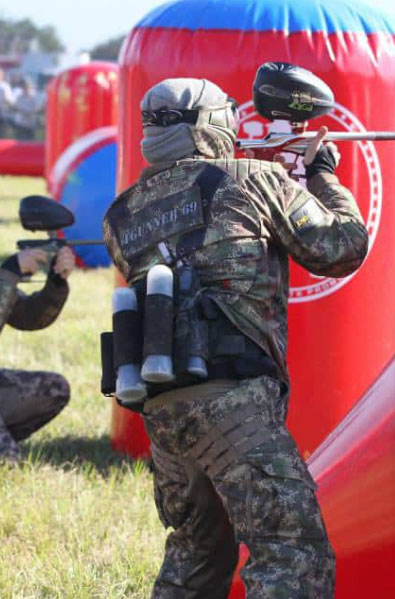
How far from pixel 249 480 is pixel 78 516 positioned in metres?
1.87

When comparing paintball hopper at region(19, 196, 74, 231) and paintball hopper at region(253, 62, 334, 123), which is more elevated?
paintball hopper at region(253, 62, 334, 123)

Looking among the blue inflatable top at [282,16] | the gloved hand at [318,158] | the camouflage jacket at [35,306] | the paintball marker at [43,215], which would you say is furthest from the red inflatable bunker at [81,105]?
the gloved hand at [318,158]

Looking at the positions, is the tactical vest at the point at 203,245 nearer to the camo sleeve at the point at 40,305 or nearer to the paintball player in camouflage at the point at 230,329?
the paintball player in camouflage at the point at 230,329

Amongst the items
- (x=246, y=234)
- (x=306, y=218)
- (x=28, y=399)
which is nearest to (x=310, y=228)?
(x=306, y=218)

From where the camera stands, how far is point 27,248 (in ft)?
17.5

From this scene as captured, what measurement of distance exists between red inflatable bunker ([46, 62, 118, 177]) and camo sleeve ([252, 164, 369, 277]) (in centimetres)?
986

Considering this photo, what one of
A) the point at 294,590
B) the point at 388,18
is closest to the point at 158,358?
the point at 294,590

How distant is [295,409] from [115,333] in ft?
7.17

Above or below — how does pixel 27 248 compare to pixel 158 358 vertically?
below

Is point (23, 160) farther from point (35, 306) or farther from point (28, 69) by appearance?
point (28, 69)

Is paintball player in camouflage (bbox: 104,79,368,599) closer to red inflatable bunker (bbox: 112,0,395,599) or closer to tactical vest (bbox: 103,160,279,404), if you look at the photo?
tactical vest (bbox: 103,160,279,404)

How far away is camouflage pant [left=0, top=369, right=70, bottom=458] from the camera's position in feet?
18.6

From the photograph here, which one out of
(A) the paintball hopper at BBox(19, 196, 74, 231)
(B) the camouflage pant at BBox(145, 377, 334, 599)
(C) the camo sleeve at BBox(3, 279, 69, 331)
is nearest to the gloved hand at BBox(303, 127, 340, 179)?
(B) the camouflage pant at BBox(145, 377, 334, 599)

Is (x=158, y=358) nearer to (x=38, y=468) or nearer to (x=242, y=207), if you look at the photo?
(x=242, y=207)
